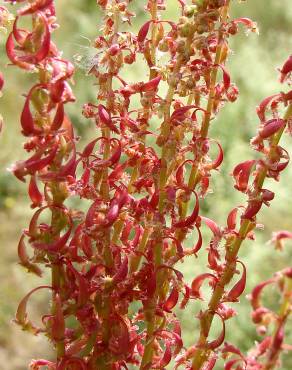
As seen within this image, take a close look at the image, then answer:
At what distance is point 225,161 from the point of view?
57.3 inches

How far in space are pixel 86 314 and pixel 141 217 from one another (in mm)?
71

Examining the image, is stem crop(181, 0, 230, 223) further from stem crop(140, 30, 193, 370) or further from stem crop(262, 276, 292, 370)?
stem crop(262, 276, 292, 370)

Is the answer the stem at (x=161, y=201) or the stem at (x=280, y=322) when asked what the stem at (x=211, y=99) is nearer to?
the stem at (x=161, y=201)

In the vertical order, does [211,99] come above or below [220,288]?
above

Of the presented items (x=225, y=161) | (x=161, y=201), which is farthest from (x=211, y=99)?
(x=225, y=161)

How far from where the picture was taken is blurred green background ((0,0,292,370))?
1.32 metres

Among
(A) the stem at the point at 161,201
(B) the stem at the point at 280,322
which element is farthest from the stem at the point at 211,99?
(B) the stem at the point at 280,322

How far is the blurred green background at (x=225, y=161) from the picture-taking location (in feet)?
4.34

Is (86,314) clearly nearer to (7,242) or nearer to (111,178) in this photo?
(111,178)

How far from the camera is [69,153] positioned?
391 millimetres

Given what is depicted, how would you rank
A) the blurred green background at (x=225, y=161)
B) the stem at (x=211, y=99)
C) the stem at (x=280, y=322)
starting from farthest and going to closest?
the blurred green background at (x=225, y=161) < the stem at (x=211, y=99) < the stem at (x=280, y=322)

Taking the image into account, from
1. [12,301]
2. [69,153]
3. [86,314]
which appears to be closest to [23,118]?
[69,153]

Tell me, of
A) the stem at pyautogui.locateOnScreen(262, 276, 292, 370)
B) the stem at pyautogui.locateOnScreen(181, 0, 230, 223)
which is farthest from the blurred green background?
the stem at pyautogui.locateOnScreen(262, 276, 292, 370)

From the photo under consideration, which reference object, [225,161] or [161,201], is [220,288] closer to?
[161,201]
